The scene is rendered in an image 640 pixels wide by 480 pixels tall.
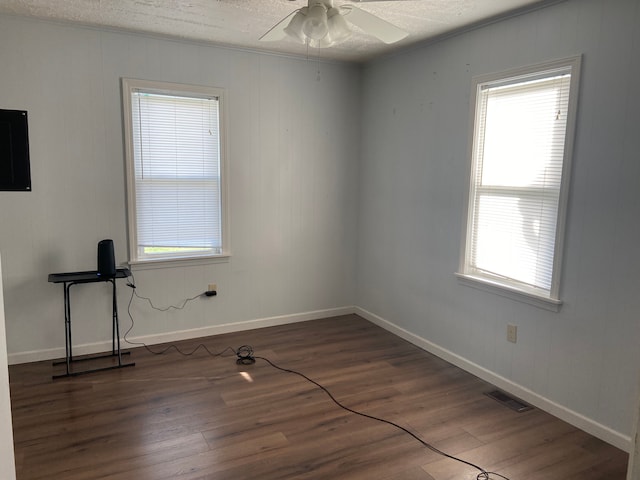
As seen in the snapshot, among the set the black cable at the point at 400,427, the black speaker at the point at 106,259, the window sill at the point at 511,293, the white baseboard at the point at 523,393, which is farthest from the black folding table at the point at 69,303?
the window sill at the point at 511,293

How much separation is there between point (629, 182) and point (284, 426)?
2.31 metres

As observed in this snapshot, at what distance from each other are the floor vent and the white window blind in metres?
0.73

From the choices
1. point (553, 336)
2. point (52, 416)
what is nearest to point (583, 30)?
point (553, 336)

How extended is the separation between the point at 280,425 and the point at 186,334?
1655mm

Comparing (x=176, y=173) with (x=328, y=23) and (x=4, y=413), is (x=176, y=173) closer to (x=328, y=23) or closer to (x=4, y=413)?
(x=328, y=23)

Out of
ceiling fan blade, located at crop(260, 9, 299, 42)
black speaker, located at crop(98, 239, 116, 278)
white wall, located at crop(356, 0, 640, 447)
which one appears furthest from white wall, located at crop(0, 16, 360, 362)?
ceiling fan blade, located at crop(260, 9, 299, 42)

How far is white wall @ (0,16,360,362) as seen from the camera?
337 cm

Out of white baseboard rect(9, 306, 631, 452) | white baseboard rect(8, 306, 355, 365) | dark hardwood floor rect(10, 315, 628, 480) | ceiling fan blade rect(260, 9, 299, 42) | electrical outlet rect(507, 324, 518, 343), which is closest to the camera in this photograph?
dark hardwood floor rect(10, 315, 628, 480)

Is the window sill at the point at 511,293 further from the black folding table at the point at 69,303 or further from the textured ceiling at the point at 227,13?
the black folding table at the point at 69,303

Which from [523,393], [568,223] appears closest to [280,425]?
[523,393]

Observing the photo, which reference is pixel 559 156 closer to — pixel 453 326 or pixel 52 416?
pixel 453 326

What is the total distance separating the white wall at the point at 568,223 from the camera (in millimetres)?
2461

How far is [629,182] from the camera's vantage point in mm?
2414

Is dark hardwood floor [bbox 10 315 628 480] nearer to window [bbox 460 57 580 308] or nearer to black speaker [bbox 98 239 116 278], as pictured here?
black speaker [bbox 98 239 116 278]
